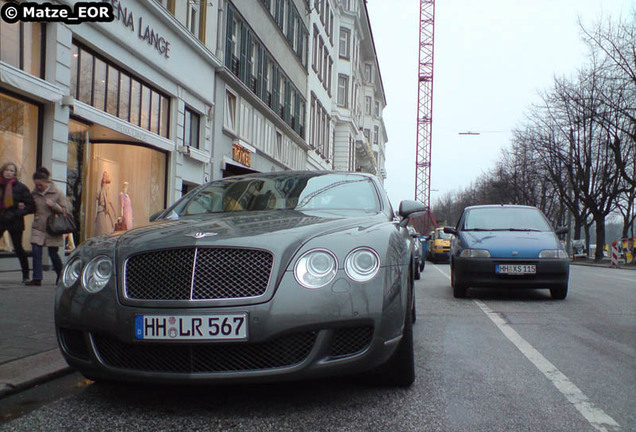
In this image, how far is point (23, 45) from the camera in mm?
10273

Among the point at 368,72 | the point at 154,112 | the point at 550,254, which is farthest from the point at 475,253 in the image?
the point at 368,72

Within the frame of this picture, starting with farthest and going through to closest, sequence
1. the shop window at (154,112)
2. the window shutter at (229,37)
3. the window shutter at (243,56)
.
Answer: the window shutter at (243,56) → the window shutter at (229,37) → the shop window at (154,112)

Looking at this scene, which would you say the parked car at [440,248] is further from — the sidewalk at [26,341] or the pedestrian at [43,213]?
the sidewalk at [26,341]

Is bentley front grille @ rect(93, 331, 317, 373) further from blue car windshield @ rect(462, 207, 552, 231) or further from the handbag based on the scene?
blue car windshield @ rect(462, 207, 552, 231)

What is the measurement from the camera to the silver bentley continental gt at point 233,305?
297 centimetres

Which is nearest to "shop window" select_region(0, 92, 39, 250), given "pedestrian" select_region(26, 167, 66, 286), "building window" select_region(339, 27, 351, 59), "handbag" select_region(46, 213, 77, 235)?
"pedestrian" select_region(26, 167, 66, 286)

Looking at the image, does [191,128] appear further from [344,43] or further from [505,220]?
[344,43]

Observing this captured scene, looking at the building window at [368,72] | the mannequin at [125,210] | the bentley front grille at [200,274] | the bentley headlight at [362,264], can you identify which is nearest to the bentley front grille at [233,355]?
the bentley front grille at [200,274]

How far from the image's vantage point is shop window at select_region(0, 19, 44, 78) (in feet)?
32.2

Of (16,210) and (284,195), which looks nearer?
(284,195)

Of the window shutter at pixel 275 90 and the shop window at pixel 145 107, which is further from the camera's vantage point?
the window shutter at pixel 275 90

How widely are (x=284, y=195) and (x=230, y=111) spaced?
1672cm

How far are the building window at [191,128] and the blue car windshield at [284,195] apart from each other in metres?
12.7

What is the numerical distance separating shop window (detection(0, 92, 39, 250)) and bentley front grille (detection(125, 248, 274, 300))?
8182 mm
